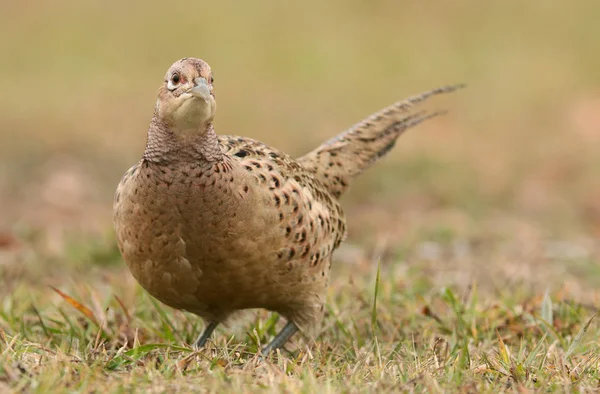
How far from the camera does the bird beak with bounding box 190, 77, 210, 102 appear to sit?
3857 mm

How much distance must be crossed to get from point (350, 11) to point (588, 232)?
8102 mm

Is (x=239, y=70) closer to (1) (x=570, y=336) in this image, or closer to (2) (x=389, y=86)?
(2) (x=389, y=86)

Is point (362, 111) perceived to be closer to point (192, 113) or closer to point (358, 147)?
point (358, 147)

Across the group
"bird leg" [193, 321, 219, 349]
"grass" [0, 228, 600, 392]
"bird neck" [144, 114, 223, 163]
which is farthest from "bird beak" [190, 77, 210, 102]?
"bird leg" [193, 321, 219, 349]

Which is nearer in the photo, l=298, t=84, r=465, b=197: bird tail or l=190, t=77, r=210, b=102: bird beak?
l=190, t=77, r=210, b=102: bird beak

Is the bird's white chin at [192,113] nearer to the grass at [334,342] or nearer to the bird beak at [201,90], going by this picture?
the bird beak at [201,90]

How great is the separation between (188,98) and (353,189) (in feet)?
18.4

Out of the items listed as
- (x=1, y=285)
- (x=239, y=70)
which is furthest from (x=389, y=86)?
(x=1, y=285)

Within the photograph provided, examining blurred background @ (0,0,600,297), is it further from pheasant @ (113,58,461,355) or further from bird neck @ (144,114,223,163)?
bird neck @ (144,114,223,163)

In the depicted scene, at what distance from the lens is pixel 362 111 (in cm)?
1262

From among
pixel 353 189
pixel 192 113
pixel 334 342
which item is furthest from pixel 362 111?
pixel 192 113

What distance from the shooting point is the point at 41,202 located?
8.89 m

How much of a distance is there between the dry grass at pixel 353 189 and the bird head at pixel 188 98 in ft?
2.86

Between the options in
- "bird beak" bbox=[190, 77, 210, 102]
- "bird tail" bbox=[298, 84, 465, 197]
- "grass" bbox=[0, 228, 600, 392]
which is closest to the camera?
"grass" bbox=[0, 228, 600, 392]
